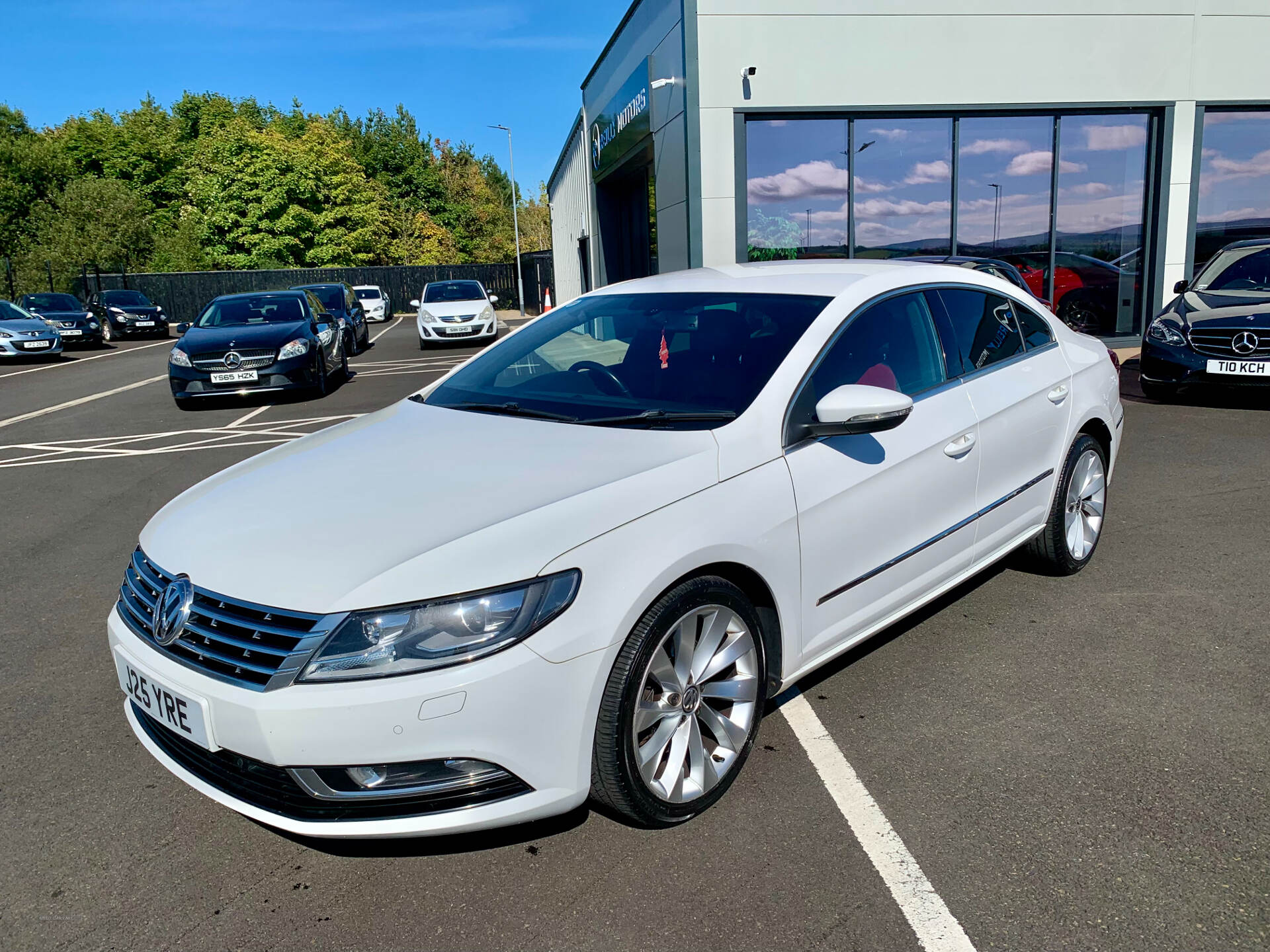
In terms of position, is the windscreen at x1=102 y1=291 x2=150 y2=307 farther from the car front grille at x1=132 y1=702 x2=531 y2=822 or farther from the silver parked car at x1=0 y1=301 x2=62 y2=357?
the car front grille at x1=132 y1=702 x2=531 y2=822

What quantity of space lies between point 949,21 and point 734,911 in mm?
14649

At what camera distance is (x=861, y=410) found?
3.09 metres

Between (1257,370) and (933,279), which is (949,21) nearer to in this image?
(1257,370)

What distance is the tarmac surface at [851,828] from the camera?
2451mm

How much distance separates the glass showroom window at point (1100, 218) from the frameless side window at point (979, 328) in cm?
1220

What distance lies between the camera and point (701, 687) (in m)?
2.88

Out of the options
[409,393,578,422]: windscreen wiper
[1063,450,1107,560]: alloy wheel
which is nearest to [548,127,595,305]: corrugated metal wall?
[1063,450,1107,560]: alloy wheel

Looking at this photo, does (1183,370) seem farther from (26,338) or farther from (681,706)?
(26,338)

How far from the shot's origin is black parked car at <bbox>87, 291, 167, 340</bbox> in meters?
30.7

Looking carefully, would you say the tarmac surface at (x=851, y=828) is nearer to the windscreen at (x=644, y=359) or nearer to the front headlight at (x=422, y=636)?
the front headlight at (x=422, y=636)

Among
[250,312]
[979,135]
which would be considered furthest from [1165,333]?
[250,312]

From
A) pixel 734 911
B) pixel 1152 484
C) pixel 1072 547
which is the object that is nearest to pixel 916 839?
pixel 734 911

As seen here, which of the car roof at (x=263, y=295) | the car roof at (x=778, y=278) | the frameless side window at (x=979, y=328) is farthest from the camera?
the car roof at (x=263, y=295)

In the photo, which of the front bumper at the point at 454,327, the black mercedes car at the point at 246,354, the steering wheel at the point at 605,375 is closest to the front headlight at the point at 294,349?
the black mercedes car at the point at 246,354
